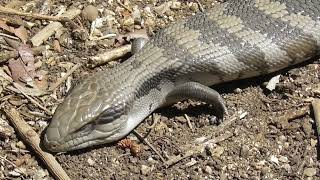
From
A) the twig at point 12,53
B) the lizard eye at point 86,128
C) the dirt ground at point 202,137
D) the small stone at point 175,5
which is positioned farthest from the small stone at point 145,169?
the small stone at point 175,5

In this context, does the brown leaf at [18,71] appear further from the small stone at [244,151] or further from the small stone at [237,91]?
the small stone at [244,151]

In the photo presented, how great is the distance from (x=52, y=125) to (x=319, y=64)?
8.27 feet

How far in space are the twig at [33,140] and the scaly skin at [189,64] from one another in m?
0.13

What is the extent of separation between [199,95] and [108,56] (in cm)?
98

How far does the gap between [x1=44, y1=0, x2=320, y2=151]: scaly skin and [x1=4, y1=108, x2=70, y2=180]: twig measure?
0.13 m

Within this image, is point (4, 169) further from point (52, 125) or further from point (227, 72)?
point (227, 72)

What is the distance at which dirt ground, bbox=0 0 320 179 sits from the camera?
5934mm

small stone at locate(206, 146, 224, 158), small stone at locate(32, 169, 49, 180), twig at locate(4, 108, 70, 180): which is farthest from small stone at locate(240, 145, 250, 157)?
small stone at locate(32, 169, 49, 180)

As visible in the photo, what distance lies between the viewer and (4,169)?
5.96 m

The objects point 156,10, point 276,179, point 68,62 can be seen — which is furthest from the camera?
point 156,10

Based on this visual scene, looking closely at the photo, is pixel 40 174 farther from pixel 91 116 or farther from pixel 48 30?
pixel 48 30

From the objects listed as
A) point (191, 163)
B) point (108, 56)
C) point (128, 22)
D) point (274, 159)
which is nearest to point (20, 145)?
point (108, 56)

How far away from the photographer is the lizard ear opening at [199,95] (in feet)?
20.5

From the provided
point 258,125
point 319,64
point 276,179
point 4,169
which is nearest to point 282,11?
point 319,64
